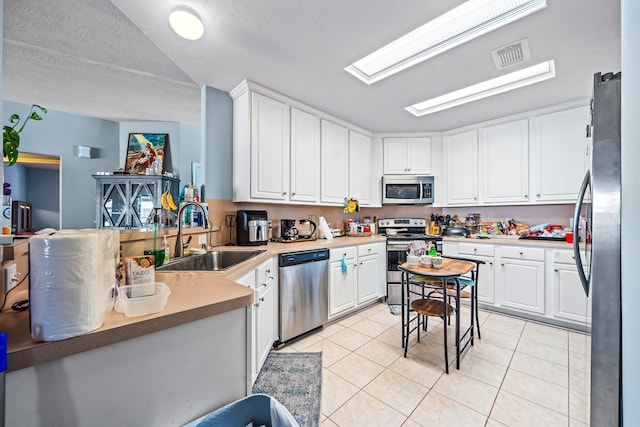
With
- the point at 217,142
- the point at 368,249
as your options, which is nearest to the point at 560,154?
the point at 368,249

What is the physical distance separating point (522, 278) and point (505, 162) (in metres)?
1.45

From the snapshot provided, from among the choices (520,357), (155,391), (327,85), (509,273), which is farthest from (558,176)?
(155,391)

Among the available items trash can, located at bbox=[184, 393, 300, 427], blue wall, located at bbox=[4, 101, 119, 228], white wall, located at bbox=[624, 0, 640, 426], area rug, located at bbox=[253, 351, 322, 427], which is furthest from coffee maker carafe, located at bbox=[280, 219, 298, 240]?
white wall, located at bbox=[624, 0, 640, 426]

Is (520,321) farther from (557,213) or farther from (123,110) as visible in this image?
(123,110)

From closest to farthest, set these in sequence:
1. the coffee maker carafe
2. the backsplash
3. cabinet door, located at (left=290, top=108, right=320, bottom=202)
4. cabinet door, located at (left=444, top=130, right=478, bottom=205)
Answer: the backsplash < cabinet door, located at (left=290, top=108, right=320, bottom=202) < the coffee maker carafe < cabinet door, located at (left=444, top=130, right=478, bottom=205)

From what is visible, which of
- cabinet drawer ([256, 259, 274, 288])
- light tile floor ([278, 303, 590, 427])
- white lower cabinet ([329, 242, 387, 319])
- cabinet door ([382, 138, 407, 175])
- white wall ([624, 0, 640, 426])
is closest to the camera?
white wall ([624, 0, 640, 426])

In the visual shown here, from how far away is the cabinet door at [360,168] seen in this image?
3463 mm

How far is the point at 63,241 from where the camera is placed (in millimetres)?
575

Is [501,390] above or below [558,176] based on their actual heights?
below

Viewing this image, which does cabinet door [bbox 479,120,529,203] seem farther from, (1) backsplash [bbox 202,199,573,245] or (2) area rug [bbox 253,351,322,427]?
(2) area rug [bbox 253,351,322,427]

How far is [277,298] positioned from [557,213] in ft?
11.5

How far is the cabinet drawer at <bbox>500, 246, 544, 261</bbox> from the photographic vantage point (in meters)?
2.64

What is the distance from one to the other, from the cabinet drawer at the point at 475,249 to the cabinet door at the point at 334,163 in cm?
163

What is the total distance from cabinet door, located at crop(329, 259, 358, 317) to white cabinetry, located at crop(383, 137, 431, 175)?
1.75m
